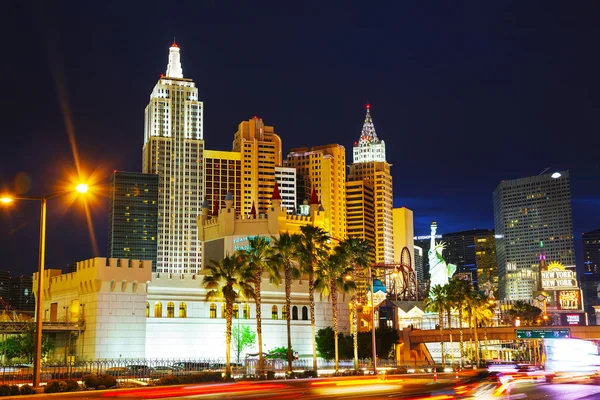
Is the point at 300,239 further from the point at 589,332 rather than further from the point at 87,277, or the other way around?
the point at 589,332

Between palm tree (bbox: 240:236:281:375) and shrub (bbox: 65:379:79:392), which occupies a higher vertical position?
palm tree (bbox: 240:236:281:375)

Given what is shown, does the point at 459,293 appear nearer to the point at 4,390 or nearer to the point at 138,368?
the point at 138,368

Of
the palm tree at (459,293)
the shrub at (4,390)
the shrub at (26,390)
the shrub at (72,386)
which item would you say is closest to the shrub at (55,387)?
the shrub at (72,386)

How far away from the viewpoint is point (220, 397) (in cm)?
3731

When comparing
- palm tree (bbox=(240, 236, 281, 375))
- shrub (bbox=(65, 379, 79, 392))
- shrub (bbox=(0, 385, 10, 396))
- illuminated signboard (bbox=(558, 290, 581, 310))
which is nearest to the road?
shrub (bbox=(65, 379, 79, 392))

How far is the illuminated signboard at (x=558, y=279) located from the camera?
14362cm

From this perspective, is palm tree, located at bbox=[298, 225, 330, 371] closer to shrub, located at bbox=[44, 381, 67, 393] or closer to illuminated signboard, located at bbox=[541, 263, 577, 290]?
shrub, located at bbox=[44, 381, 67, 393]

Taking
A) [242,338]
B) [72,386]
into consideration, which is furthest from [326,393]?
[242,338]

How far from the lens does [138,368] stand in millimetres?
61062

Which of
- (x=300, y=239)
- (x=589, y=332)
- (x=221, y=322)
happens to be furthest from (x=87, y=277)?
(x=589, y=332)

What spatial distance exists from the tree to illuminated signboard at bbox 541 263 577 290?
257ft

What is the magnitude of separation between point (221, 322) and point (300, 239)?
18.5 meters

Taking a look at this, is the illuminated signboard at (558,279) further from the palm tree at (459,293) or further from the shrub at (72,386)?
the shrub at (72,386)

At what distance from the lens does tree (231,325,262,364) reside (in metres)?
82.6
